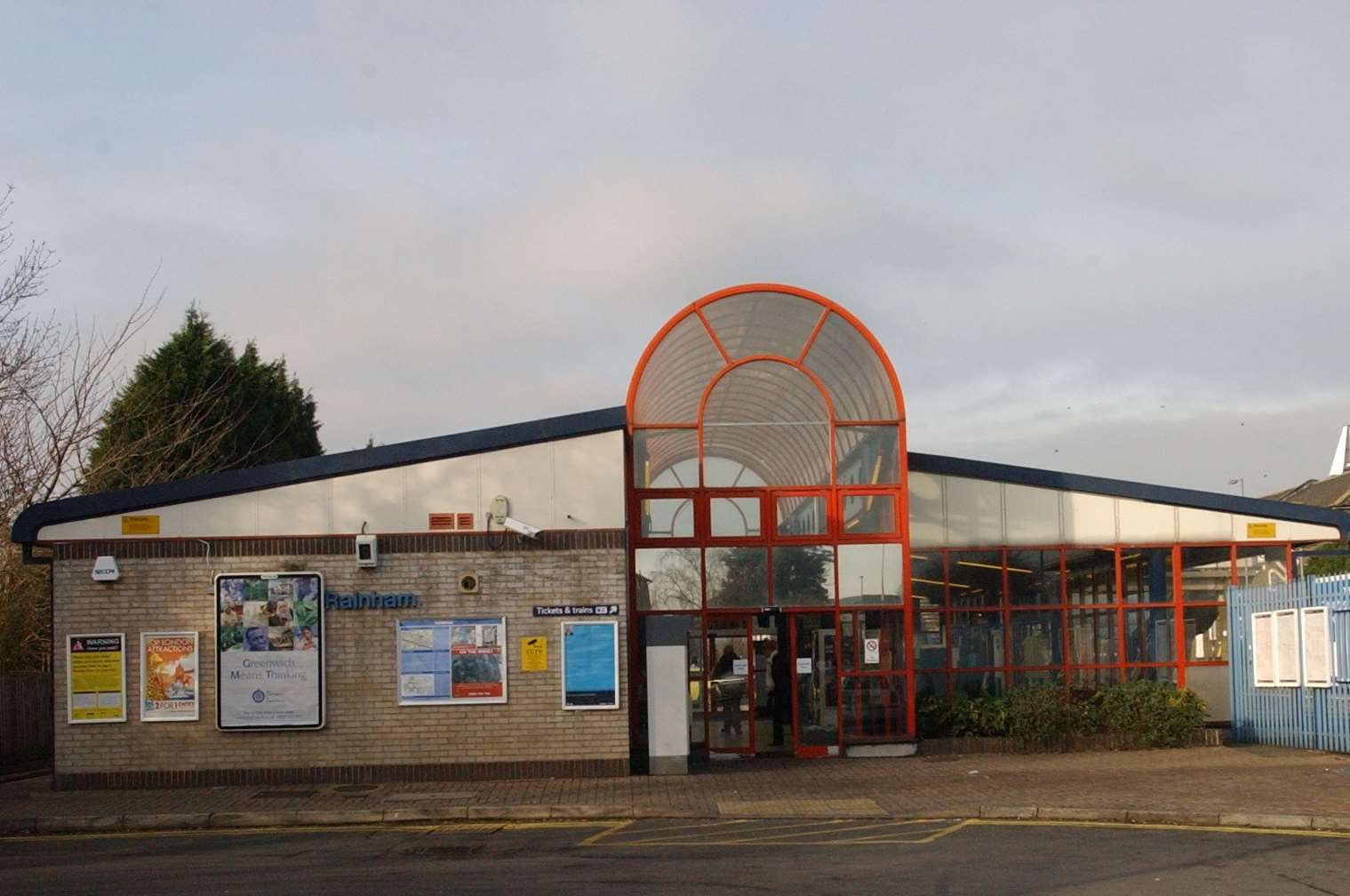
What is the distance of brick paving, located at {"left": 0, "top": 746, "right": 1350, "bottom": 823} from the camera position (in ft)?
53.0

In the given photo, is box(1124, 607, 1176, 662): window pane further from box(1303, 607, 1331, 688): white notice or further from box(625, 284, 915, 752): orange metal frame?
box(625, 284, 915, 752): orange metal frame

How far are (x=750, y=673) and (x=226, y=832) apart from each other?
8.61 meters

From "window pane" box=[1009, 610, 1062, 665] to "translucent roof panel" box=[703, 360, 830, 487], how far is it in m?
4.20

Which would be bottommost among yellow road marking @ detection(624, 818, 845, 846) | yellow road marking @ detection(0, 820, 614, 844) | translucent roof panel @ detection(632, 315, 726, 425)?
yellow road marking @ detection(0, 820, 614, 844)

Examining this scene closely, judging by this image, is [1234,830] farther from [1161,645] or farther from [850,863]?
[1161,645]

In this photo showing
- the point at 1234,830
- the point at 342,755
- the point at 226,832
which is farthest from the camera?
the point at 342,755

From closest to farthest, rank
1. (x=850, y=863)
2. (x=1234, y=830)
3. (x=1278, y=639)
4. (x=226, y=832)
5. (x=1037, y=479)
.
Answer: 1. (x=850, y=863)
2. (x=1234, y=830)
3. (x=226, y=832)
4. (x=1278, y=639)
5. (x=1037, y=479)

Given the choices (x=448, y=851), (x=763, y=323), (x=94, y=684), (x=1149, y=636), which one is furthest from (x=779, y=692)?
(x=94, y=684)

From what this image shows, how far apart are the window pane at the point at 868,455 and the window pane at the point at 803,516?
516mm

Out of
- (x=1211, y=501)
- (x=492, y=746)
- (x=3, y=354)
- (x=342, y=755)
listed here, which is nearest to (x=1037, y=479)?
(x=1211, y=501)

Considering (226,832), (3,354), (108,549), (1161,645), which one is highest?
(3,354)

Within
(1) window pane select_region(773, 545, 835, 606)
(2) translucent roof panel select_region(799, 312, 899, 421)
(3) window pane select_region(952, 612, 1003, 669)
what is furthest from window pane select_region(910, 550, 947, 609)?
(2) translucent roof panel select_region(799, 312, 899, 421)

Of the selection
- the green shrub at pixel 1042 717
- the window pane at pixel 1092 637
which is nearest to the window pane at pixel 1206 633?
the window pane at pixel 1092 637

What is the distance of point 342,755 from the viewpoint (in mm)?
19578
